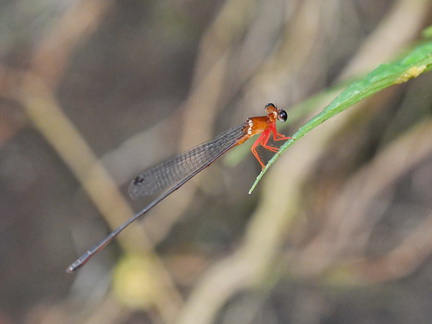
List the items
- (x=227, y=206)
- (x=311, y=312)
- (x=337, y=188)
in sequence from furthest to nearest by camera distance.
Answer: (x=227, y=206), (x=311, y=312), (x=337, y=188)

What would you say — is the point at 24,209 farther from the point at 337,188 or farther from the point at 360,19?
the point at 360,19

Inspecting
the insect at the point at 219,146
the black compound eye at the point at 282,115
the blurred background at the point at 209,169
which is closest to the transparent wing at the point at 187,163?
the insect at the point at 219,146

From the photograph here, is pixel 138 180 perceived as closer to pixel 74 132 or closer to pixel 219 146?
pixel 219 146

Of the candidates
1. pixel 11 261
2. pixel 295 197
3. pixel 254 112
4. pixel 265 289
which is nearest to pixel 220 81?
pixel 254 112

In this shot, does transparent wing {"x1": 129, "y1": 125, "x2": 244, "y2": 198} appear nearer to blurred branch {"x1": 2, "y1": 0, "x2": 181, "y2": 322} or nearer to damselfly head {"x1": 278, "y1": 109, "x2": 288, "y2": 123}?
damselfly head {"x1": 278, "y1": 109, "x2": 288, "y2": 123}

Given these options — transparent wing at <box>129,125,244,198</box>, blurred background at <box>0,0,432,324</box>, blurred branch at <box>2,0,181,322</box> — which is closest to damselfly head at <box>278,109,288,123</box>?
transparent wing at <box>129,125,244,198</box>

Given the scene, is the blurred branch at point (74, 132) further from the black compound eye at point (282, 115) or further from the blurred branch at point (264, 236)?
the black compound eye at point (282, 115)

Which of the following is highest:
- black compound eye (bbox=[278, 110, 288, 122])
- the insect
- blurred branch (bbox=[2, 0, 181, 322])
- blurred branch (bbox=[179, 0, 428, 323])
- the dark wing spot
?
blurred branch (bbox=[2, 0, 181, 322])

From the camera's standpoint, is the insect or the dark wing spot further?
the dark wing spot
